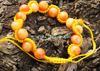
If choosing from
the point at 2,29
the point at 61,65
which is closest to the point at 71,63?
the point at 61,65

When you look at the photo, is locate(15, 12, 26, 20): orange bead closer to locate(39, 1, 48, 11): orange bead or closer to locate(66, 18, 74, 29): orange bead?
locate(39, 1, 48, 11): orange bead

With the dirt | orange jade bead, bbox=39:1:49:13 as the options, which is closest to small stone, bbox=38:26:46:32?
the dirt

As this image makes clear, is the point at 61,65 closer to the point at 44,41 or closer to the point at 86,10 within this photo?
the point at 44,41

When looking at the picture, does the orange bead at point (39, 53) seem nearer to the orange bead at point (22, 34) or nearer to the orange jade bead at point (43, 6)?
the orange bead at point (22, 34)

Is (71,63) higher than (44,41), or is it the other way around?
(44,41)

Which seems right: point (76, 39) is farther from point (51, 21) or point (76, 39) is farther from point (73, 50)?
point (51, 21)

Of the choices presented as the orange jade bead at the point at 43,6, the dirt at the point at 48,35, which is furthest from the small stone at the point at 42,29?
the orange jade bead at the point at 43,6

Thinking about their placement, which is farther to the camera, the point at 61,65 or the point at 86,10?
the point at 86,10

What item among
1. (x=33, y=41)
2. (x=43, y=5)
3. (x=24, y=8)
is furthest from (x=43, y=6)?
(x=33, y=41)
